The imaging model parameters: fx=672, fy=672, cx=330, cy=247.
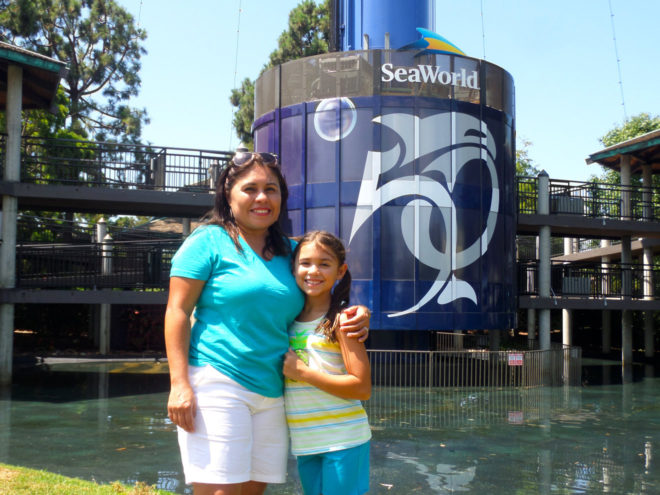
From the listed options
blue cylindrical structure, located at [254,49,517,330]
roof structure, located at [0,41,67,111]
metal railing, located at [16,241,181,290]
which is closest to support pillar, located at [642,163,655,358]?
blue cylindrical structure, located at [254,49,517,330]

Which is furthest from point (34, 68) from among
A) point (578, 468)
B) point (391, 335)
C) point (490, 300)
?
point (578, 468)

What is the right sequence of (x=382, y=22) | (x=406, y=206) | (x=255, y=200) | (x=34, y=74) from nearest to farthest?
(x=255, y=200)
(x=406, y=206)
(x=34, y=74)
(x=382, y=22)

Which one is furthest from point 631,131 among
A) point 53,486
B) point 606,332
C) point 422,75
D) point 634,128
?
A: point 53,486

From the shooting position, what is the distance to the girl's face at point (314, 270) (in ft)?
10.3

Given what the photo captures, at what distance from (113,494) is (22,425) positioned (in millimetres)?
5721

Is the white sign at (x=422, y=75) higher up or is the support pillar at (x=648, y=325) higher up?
the white sign at (x=422, y=75)

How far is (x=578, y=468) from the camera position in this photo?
8.16 m

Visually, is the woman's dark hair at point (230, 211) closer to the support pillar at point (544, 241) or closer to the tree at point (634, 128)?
the support pillar at point (544, 241)

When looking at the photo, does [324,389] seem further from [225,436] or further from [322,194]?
[322,194]

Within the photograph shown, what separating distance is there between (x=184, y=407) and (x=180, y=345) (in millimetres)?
257

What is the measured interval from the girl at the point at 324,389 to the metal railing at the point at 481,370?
12.5 m

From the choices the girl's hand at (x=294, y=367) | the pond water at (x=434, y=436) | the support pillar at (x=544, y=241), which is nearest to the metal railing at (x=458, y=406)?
the pond water at (x=434, y=436)

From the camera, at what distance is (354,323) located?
3047 millimetres

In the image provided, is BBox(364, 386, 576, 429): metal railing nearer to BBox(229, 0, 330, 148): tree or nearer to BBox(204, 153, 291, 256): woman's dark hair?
BBox(204, 153, 291, 256): woman's dark hair
